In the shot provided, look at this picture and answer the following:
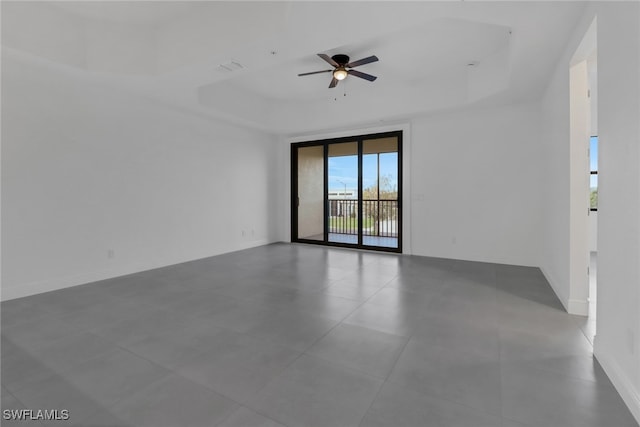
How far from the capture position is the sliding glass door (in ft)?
21.2

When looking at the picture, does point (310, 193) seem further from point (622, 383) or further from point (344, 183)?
point (622, 383)

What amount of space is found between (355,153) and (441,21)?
3669mm

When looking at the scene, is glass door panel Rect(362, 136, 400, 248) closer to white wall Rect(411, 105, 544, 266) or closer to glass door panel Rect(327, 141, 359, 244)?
glass door panel Rect(327, 141, 359, 244)

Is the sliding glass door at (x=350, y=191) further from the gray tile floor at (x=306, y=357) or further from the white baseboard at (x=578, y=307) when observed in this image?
the white baseboard at (x=578, y=307)

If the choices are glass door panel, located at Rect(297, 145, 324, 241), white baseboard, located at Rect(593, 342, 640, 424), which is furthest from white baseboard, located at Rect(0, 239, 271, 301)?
white baseboard, located at Rect(593, 342, 640, 424)

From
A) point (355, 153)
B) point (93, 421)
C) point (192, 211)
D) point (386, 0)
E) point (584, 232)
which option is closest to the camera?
point (93, 421)

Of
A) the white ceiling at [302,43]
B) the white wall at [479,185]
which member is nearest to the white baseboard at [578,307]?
the white wall at [479,185]

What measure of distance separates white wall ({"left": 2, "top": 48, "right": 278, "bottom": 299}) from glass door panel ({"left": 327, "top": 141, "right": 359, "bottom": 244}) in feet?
7.64

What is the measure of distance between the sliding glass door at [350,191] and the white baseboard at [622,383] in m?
4.07

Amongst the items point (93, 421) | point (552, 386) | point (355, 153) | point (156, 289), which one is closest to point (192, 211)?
point (156, 289)

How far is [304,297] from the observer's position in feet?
11.2

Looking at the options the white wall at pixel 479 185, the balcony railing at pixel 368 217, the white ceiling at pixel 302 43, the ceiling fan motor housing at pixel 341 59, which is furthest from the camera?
the balcony railing at pixel 368 217

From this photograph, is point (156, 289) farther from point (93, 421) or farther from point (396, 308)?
point (396, 308)

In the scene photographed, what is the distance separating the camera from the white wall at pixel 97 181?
3473 millimetres
